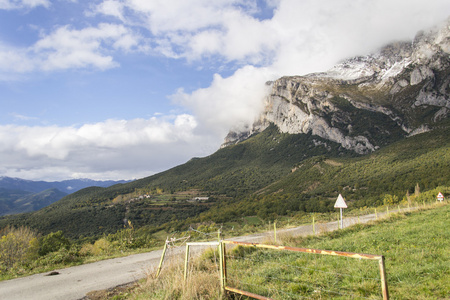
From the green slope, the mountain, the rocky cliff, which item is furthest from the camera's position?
the rocky cliff

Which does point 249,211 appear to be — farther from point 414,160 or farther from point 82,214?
point 82,214

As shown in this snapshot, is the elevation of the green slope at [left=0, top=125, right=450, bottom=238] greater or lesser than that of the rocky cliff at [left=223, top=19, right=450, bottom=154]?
lesser

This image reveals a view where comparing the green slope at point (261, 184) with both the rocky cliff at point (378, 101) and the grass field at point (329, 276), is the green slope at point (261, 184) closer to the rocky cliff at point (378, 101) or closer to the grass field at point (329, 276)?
the rocky cliff at point (378, 101)

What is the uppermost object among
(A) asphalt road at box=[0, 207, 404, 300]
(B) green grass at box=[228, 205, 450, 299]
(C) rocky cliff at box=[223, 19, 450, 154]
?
(C) rocky cliff at box=[223, 19, 450, 154]

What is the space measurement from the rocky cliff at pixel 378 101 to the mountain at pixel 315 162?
597 millimetres

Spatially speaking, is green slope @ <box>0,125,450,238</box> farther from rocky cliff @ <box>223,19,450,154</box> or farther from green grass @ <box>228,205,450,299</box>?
green grass @ <box>228,205,450,299</box>

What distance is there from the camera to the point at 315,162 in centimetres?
11356

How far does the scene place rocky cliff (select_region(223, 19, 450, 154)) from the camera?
126 meters

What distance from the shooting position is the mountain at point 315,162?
7125 centimetres

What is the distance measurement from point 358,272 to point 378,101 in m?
171

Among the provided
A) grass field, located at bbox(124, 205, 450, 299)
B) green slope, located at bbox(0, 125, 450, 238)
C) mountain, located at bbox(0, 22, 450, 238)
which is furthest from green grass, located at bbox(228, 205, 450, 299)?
green slope, located at bbox(0, 125, 450, 238)

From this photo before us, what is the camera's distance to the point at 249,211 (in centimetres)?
7238

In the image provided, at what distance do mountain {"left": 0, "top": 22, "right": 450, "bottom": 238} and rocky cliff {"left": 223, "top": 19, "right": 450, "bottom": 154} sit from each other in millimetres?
597

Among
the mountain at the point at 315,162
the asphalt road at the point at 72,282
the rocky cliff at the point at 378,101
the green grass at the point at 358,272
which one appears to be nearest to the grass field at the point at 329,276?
the green grass at the point at 358,272
